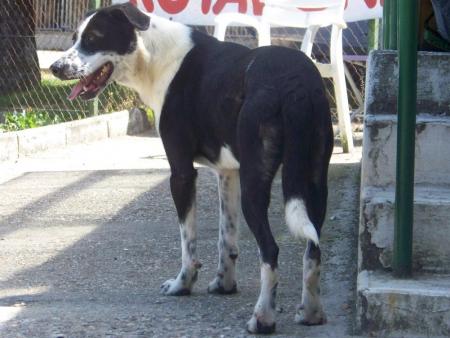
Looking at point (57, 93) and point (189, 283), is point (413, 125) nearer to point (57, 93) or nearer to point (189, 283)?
point (189, 283)

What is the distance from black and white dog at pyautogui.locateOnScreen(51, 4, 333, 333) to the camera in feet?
13.0

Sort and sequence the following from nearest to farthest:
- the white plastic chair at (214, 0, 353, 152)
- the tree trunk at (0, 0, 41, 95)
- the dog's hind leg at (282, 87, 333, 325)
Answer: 1. the dog's hind leg at (282, 87, 333, 325)
2. the white plastic chair at (214, 0, 353, 152)
3. the tree trunk at (0, 0, 41, 95)

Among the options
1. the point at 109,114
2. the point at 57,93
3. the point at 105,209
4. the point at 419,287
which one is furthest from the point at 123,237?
the point at 57,93

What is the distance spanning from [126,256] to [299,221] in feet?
6.44

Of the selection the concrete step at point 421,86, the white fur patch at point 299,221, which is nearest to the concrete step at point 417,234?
the white fur patch at point 299,221

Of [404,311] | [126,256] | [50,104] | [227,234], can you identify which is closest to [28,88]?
[50,104]

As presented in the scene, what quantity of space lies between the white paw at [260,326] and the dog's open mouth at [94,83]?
167 cm

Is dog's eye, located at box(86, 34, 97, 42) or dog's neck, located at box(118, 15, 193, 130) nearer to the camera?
dog's neck, located at box(118, 15, 193, 130)

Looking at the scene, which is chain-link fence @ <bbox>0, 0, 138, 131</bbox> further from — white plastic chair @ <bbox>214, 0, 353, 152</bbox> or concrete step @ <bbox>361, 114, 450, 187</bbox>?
concrete step @ <bbox>361, 114, 450, 187</bbox>

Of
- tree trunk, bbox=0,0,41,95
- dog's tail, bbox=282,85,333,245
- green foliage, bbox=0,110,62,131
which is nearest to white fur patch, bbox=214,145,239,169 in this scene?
dog's tail, bbox=282,85,333,245

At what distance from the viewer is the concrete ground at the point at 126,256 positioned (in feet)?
13.8

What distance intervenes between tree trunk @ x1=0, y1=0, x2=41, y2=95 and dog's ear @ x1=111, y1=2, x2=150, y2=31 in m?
8.56

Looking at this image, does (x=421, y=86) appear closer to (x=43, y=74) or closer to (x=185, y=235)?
(x=185, y=235)

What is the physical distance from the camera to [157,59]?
491cm
